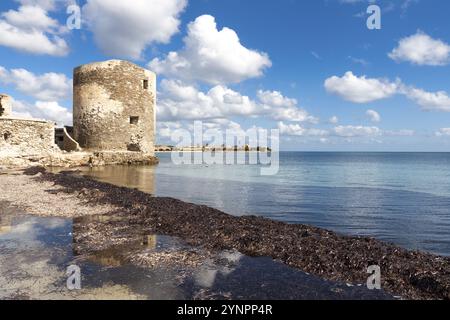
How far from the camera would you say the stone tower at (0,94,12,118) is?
76.7ft

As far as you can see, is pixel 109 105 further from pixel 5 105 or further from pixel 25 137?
pixel 5 105

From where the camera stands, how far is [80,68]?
25.5m

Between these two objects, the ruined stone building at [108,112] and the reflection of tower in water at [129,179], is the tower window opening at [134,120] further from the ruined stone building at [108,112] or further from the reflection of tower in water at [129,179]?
the reflection of tower in water at [129,179]

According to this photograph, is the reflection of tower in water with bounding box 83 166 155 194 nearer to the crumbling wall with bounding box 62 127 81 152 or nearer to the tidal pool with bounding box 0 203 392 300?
the crumbling wall with bounding box 62 127 81 152

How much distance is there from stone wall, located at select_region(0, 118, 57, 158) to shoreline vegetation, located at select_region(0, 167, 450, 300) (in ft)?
35.4

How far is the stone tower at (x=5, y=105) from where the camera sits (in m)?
23.4

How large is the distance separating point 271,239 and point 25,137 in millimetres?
19270

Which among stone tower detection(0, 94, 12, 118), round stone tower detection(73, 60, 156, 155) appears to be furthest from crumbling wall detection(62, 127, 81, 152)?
stone tower detection(0, 94, 12, 118)

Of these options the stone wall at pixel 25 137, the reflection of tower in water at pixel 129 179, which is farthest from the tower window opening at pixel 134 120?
the reflection of tower in water at pixel 129 179

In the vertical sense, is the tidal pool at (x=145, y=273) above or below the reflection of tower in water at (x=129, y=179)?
below

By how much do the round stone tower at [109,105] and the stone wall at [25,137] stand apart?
10.8 ft

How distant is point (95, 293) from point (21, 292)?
83cm

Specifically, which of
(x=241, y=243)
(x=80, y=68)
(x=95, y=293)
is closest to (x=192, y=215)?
(x=241, y=243)
